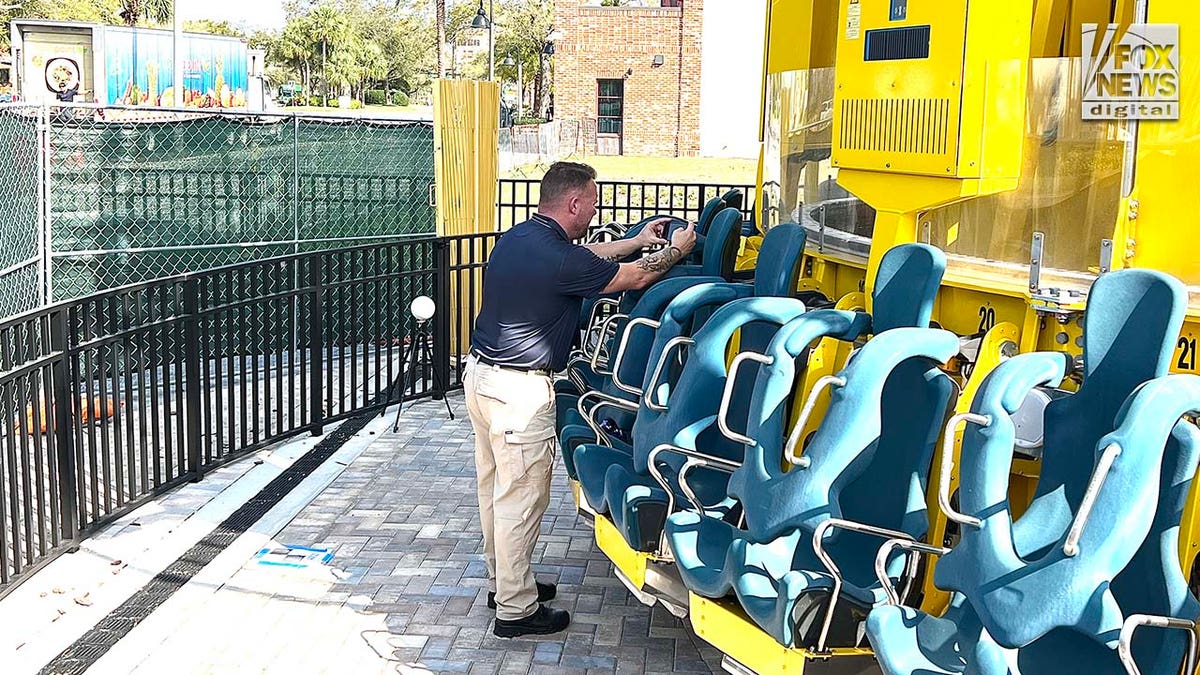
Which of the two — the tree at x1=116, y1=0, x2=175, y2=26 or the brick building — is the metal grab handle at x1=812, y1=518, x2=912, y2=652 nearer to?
the brick building

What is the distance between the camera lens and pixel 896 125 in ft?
15.0

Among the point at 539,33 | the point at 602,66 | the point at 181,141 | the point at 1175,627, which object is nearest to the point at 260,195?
the point at 181,141

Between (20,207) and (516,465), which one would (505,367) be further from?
(20,207)

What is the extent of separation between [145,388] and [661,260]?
313cm

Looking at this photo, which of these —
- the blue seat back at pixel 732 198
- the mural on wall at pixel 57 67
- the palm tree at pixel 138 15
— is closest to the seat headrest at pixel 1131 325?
the blue seat back at pixel 732 198

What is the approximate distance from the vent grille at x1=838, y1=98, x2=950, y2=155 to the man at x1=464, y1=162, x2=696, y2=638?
1.27 m

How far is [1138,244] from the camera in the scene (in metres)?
4.13

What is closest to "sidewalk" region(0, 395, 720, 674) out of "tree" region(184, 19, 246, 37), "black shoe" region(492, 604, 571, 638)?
"black shoe" region(492, 604, 571, 638)

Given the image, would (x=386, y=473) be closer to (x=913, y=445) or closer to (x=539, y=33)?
(x=913, y=445)

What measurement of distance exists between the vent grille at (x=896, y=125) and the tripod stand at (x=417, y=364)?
4.74m

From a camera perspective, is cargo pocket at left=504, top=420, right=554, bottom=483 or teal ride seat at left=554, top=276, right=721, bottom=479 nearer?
teal ride seat at left=554, top=276, right=721, bottom=479

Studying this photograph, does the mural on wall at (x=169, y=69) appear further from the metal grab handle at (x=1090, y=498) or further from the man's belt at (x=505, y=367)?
the metal grab handle at (x=1090, y=498)

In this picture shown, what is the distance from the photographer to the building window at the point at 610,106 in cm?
4347

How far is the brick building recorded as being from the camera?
41.9 meters
